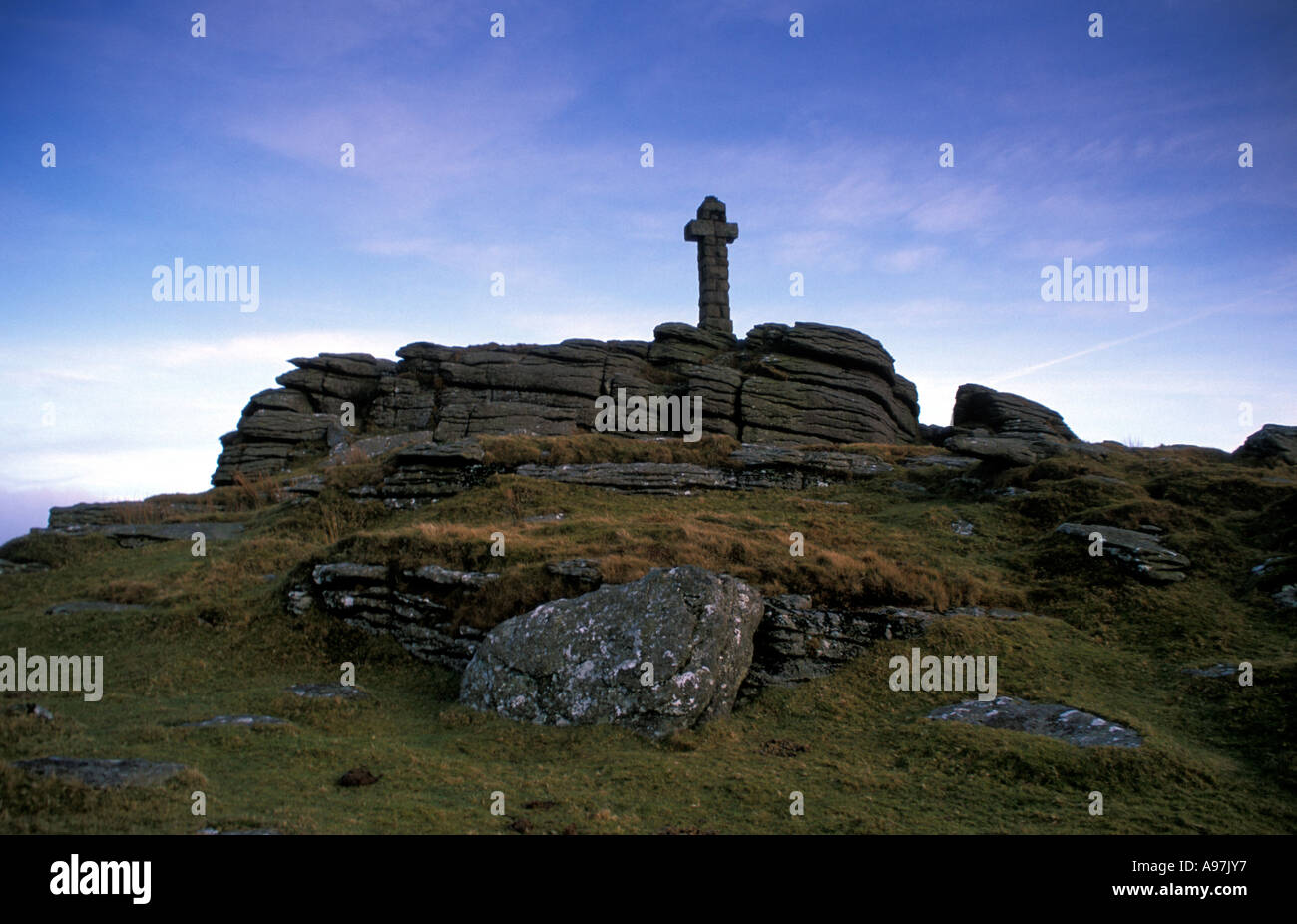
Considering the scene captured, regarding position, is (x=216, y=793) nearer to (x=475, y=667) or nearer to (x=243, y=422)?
(x=475, y=667)

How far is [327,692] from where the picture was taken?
1631 centimetres

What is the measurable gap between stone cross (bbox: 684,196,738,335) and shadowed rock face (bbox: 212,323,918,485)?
261 cm

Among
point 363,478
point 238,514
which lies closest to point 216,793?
point 363,478

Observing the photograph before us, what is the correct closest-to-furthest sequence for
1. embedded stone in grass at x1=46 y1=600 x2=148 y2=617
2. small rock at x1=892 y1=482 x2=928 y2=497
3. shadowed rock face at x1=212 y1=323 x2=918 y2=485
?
embedded stone in grass at x1=46 y1=600 x2=148 y2=617, small rock at x1=892 y1=482 x2=928 y2=497, shadowed rock face at x1=212 y1=323 x2=918 y2=485

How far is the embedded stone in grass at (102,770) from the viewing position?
30.4ft

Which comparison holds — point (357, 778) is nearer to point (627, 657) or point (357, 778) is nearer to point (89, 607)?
point (627, 657)

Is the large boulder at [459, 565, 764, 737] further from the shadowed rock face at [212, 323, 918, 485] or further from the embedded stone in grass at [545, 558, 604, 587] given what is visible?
the shadowed rock face at [212, 323, 918, 485]

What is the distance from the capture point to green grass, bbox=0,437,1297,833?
1077 centimetres

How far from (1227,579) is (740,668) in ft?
46.0

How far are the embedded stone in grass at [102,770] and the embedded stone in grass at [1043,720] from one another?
1242 cm

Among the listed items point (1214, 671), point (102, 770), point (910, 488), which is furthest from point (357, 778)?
point (910, 488)

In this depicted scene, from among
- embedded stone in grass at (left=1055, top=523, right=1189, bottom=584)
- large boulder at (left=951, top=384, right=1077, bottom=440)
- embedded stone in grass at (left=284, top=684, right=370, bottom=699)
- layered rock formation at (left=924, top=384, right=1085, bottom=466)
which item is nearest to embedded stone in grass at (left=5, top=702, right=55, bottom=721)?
embedded stone in grass at (left=284, top=684, right=370, bottom=699)

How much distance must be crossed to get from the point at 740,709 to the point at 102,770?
10451mm

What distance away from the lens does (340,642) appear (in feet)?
62.9
